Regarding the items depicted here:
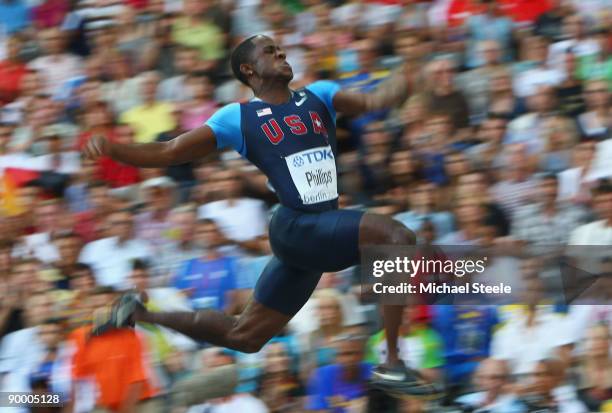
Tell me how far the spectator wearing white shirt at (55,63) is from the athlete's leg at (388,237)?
18.6 feet

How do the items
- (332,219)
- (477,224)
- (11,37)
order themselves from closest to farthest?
(332,219) → (477,224) → (11,37)

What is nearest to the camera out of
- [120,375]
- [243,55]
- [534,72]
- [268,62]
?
[268,62]

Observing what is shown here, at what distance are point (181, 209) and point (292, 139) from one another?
3107 millimetres

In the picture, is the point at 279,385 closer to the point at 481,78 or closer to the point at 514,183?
the point at 514,183

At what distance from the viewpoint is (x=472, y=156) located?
10.4 m

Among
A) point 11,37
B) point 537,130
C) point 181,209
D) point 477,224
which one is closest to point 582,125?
point 537,130

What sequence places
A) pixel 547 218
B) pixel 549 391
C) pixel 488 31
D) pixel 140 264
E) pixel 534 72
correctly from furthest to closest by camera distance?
pixel 488 31 → pixel 534 72 → pixel 140 264 → pixel 547 218 → pixel 549 391

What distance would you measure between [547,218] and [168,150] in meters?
3.49

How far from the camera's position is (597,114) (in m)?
10.4

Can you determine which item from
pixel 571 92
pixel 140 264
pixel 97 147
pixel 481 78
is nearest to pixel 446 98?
pixel 481 78

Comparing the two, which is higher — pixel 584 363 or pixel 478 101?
pixel 478 101

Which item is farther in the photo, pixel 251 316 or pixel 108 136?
pixel 108 136

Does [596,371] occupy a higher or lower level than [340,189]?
lower

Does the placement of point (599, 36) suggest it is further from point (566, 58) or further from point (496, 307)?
point (496, 307)
